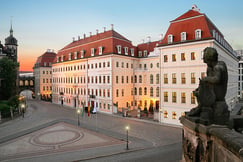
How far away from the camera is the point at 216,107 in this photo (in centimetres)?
464

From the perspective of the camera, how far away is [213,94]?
473cm

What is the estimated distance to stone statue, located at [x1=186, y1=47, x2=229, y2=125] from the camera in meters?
4.60

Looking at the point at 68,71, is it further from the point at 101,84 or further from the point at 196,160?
the point at 196,160

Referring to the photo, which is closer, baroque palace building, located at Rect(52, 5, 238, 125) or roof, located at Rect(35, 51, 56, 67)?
baroque palace building, located at Rect(52, 5, 238, 125)

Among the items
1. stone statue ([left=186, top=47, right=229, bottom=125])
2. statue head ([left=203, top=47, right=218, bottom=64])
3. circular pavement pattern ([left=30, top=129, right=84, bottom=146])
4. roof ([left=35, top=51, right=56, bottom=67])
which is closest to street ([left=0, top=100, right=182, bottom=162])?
circular pavement pattern ([left=30, top=129, right=84, bottom=146])

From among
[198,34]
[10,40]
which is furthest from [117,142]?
[10,40]

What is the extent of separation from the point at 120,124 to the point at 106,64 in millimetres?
15177

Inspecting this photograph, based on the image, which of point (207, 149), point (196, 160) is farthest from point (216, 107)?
point (196, 160)

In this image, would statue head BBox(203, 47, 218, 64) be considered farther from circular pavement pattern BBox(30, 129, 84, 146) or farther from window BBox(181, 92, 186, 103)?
window BBox(181, 92, 186, 103)

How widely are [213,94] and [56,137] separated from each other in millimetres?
20651

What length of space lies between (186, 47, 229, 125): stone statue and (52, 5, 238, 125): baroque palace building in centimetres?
2053

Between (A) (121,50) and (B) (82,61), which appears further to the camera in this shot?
(B) (82,61)

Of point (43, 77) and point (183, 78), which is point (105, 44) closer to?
point (183, 78)

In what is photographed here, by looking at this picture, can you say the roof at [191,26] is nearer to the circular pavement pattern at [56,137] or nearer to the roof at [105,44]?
the roof at [105,44]
